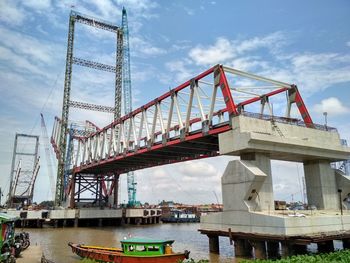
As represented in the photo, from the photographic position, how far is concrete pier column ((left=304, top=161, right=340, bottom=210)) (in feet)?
112

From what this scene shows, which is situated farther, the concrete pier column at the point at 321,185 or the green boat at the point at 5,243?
the concrete pier column at the point at 321,185

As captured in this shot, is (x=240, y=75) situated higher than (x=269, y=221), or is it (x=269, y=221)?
(x=240, y=75)

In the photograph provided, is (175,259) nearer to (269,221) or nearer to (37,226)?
(269,221)

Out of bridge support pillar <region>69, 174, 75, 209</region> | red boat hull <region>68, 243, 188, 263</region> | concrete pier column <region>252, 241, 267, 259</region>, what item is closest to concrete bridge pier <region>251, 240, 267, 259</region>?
concrete pier column <region>252, 241, 267, 259</region>

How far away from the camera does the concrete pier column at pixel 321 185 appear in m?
34.0

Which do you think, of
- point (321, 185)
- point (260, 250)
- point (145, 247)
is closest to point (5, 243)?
point (145, 247)

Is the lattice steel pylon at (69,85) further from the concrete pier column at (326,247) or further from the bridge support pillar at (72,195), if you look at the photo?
the concrete pier column at (326,247)

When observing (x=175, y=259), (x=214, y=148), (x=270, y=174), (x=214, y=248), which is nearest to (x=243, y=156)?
(x=270, y=174)

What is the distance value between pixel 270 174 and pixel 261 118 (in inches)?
209

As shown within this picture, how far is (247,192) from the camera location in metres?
27.5

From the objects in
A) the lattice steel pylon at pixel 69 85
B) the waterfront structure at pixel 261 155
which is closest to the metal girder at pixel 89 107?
the lattice steel pylon at pixel 69 85

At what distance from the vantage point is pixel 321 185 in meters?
34.2

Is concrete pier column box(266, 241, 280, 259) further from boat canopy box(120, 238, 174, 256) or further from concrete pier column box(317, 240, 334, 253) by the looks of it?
boat canopy box(120, 238, 174, 256)

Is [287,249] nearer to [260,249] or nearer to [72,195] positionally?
[260,249]
